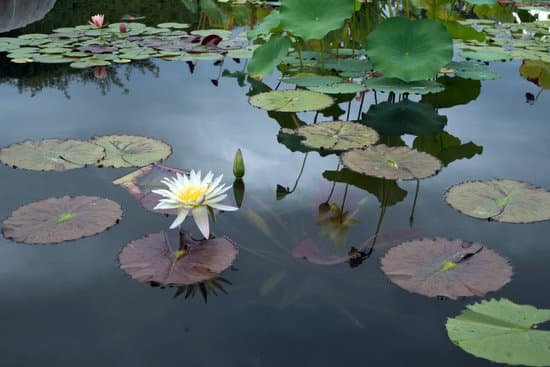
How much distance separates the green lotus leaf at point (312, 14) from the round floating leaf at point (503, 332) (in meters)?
2.23

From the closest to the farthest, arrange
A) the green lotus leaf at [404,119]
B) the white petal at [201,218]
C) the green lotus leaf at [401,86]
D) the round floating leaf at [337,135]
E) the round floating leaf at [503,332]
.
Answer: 1. the round floating leaf at [503,332]
2. the white petal at [201,218]
3. the round floating leaf at [337,135]
4. the green lotus leaf at [404,119]
5. the green lotus leaf at [401,86]

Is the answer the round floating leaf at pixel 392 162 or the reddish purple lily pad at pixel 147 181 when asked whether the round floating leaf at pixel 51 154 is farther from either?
the round floating leaf at pixel 392 162

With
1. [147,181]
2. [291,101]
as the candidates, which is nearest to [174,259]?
[147,181]

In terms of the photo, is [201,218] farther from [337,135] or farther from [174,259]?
[337,135]

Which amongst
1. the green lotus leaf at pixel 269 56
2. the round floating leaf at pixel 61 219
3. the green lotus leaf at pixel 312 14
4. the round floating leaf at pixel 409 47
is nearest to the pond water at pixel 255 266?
the round floating leaf at pixel 61 219

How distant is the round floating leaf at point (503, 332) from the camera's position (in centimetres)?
122

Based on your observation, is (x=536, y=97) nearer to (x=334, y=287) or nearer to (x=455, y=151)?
(x=455, y=151)

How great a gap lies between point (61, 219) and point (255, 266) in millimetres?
643

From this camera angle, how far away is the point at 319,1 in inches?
134

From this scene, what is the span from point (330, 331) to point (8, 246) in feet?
3.28

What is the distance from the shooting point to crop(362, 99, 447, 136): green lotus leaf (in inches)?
109

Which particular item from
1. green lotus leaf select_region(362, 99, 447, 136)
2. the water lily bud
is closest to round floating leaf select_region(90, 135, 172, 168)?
the water lily bud

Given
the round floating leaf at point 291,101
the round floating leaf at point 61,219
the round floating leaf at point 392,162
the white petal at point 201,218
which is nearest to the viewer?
the white petal at point 201,218

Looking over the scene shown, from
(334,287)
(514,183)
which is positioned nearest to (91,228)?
(334,287)
